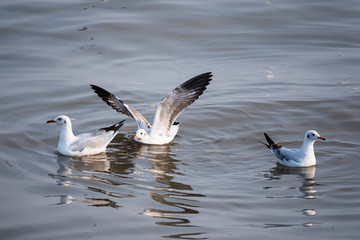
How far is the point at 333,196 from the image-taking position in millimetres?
8562

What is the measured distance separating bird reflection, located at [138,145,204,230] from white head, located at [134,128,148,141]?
295 millimetres

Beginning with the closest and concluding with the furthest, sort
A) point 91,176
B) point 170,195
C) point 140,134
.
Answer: point 170,195, point 91,176, point 140,134

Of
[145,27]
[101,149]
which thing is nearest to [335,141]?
[101,149]

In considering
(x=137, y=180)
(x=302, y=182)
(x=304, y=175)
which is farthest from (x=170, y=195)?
(x=304, y=175)

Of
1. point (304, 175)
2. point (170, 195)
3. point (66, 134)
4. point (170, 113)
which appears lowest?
point (170, 195)

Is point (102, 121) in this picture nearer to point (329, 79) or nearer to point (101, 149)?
point (101, 149)

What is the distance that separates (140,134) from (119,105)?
3.55 feet

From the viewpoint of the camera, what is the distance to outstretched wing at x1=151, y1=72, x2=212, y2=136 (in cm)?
1170

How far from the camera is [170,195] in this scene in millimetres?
8609

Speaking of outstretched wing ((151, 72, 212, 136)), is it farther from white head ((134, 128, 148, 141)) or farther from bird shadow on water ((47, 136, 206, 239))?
bird shadow on water ((47, 136, 206, 239))

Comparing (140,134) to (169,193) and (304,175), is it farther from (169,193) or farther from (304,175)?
(304,175)

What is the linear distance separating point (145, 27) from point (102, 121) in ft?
21.0

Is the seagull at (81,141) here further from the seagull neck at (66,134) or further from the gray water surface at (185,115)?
the gray water surface at (185,115)

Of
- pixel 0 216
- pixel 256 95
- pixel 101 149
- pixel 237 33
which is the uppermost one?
pixel 237 33
